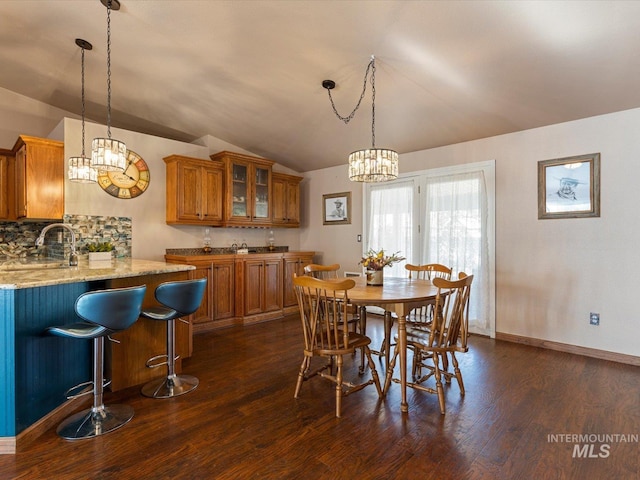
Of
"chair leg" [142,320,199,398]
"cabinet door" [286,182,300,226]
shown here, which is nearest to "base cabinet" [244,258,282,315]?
"cabinet door" [286,182,300,226]

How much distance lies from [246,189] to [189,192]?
0.84 metres

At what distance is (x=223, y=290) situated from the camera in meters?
4.55

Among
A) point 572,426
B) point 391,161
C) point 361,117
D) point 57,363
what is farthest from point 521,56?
point 57,363

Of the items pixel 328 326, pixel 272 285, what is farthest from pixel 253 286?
pixel 328 326

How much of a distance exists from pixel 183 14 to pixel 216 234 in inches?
119

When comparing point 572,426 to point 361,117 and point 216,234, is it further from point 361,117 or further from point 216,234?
point 216,234

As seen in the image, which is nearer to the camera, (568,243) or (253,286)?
(568,243)

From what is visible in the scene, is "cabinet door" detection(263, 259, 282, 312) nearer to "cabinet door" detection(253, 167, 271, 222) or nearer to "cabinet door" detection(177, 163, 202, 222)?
"cabinet door" detection(253, 167, 271, 222)

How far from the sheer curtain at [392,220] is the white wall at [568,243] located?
752mm

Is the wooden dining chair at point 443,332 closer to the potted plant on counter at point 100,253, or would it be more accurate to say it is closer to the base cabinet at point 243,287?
the base cabinet at point 243,287

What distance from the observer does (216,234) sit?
5.12 m

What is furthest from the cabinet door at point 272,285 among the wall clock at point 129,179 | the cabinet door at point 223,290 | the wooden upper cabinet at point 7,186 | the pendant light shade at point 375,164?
the wooden upper cabinet at point 7,186

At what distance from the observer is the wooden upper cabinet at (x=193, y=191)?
14.5 feet

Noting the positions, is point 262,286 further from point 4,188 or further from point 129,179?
point 4,188
